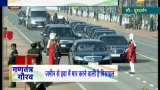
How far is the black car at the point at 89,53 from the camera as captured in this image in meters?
24.5

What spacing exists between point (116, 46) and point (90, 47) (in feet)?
15.6

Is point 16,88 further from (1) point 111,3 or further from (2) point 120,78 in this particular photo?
(1) point 111,3

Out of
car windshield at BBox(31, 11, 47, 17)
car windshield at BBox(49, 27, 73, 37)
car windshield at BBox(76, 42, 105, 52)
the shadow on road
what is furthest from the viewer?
car windshield at BBox(31, 11, 47, 17)

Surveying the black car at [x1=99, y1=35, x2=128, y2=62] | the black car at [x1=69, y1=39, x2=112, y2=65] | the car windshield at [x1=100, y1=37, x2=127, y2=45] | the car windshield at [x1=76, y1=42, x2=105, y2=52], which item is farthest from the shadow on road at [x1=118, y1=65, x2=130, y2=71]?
the car windshield at [x1=100, y1=37, x2=127, y2=45]

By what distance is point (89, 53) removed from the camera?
24953 millimetres

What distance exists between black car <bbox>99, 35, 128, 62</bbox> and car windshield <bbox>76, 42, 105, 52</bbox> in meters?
2.25

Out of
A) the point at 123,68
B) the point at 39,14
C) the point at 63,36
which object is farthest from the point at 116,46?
the point at 39,14

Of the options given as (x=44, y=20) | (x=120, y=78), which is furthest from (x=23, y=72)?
(x=44, y=20)

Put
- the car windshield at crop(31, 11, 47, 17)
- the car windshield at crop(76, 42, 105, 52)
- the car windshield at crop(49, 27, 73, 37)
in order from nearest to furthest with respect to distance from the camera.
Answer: the car windshield at crop(76, 42, 105, 52) → the car windshield at crop(49, 27, 73, 37) → the car windshield at crop(31, 11, 47, 17)

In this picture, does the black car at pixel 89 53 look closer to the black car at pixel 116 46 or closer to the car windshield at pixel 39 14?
the black car at pixel 116 46

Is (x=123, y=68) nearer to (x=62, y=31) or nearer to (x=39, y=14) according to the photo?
(x=62, y=31)

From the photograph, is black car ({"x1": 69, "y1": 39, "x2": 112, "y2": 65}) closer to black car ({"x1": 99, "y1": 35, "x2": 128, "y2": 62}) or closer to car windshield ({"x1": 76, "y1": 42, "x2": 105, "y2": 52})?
car windshield ({"x1": 76, "y1": 42, "x2": 105, "y2": 52})

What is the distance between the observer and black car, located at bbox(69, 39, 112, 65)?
2455 cm

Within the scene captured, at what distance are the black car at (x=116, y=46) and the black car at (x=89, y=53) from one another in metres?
2.41
